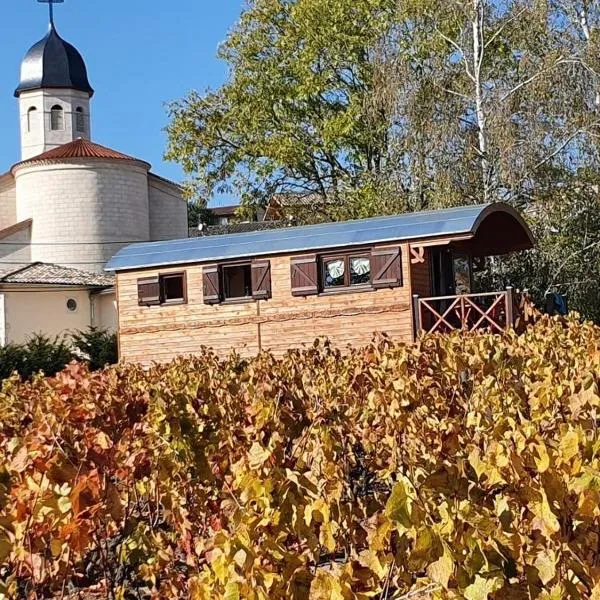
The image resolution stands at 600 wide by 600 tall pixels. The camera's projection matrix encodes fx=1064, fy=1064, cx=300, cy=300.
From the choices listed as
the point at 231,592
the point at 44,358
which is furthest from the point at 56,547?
the point at 44,358

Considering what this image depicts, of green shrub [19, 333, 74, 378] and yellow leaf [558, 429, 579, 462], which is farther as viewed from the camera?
green shrub [19, 333, 74, 378]

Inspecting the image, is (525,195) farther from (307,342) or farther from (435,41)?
(307,342)

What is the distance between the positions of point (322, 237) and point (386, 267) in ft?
4.95

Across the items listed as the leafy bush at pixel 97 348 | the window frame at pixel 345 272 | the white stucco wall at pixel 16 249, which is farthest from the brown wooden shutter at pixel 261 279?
the white stucco wall at pixel 16 249

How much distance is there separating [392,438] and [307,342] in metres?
13.5

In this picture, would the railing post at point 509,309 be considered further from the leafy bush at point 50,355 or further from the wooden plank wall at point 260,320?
the leafy bush at point 50,355

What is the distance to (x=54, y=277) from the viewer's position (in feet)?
129

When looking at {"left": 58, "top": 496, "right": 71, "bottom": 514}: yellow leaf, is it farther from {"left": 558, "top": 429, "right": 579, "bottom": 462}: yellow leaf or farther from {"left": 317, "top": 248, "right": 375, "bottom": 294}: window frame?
{"left": 317, "top": 248, "right": 375, "bottom": 294}: window frame

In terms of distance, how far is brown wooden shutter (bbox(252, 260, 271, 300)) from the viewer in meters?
20.7

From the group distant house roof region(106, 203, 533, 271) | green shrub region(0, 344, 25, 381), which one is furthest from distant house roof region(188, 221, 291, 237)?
distant house roof region(106, 203, 533, 271)

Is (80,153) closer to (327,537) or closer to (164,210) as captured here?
(164,210)

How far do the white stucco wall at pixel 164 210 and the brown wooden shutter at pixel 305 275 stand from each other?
27526mm

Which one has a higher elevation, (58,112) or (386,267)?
(58,112)

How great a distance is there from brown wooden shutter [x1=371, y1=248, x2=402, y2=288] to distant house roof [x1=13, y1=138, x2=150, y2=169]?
26.7m
